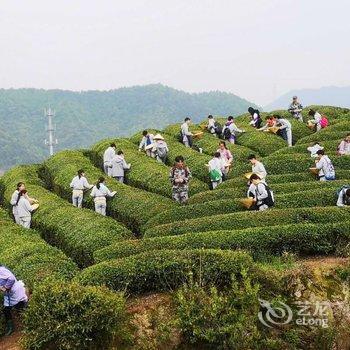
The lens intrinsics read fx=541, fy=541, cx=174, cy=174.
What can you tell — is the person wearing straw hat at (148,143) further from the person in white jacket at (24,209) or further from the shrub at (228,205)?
the shrub at (228,205)

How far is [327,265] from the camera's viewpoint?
45.0 ft

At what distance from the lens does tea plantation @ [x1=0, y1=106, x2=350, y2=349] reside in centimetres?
1116

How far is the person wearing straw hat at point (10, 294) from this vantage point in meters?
13.0

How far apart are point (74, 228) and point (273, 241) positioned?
8409mm

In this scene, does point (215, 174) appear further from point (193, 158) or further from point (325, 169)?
point (193, 158)

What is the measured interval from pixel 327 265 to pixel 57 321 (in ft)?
22.4

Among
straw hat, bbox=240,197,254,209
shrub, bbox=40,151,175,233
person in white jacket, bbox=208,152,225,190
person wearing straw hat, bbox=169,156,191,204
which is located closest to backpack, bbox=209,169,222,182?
person in white jacket, bbox=208,152,225,190

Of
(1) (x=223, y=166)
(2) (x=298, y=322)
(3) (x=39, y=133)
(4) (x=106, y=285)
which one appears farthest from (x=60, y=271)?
(3) (x=39, y=133)

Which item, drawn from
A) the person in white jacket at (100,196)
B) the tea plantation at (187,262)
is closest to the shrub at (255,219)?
the tea plantation at (187,262)

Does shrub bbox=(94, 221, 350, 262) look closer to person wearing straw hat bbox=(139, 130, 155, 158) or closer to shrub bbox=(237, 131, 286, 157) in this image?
shrub bbox=(237, 131, 286, 157)

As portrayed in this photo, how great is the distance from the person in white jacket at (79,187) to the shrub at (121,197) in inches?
17.6

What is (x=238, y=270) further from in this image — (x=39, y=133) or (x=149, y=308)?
(x=39, y=133)
